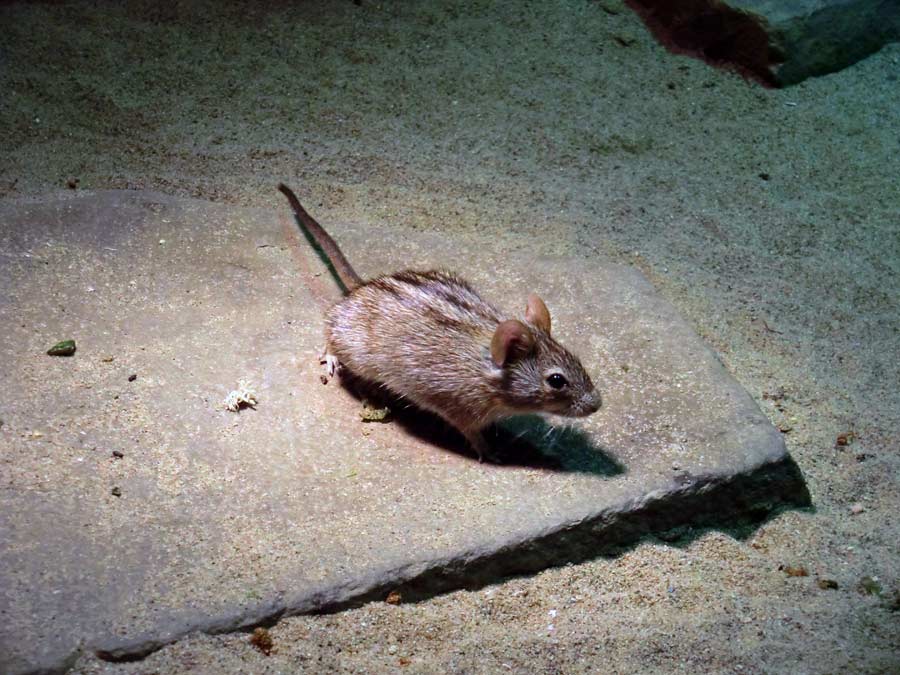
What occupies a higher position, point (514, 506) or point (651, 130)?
point (651, 130)

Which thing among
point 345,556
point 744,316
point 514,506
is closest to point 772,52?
point 744,316

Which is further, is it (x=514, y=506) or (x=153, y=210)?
(x=153, y=210)

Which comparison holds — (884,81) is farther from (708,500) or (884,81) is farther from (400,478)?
(400,478)

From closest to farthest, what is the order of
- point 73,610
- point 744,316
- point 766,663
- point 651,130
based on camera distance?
point 73,610 < point 766,663 < point 744,316 < point 651,130

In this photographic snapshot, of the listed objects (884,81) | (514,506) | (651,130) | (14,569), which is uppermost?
(884,81)

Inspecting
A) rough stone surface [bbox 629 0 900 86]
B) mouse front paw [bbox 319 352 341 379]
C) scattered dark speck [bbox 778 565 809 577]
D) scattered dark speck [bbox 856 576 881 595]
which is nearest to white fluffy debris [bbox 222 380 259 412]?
mouse front paw [bbox 319 352 341 379]

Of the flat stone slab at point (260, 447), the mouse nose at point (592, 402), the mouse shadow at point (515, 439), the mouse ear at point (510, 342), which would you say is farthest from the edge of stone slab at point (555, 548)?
the mouse ear at point (510, 342)

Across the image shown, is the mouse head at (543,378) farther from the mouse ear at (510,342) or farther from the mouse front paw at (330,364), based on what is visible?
the mouse front paw at (330,364)
